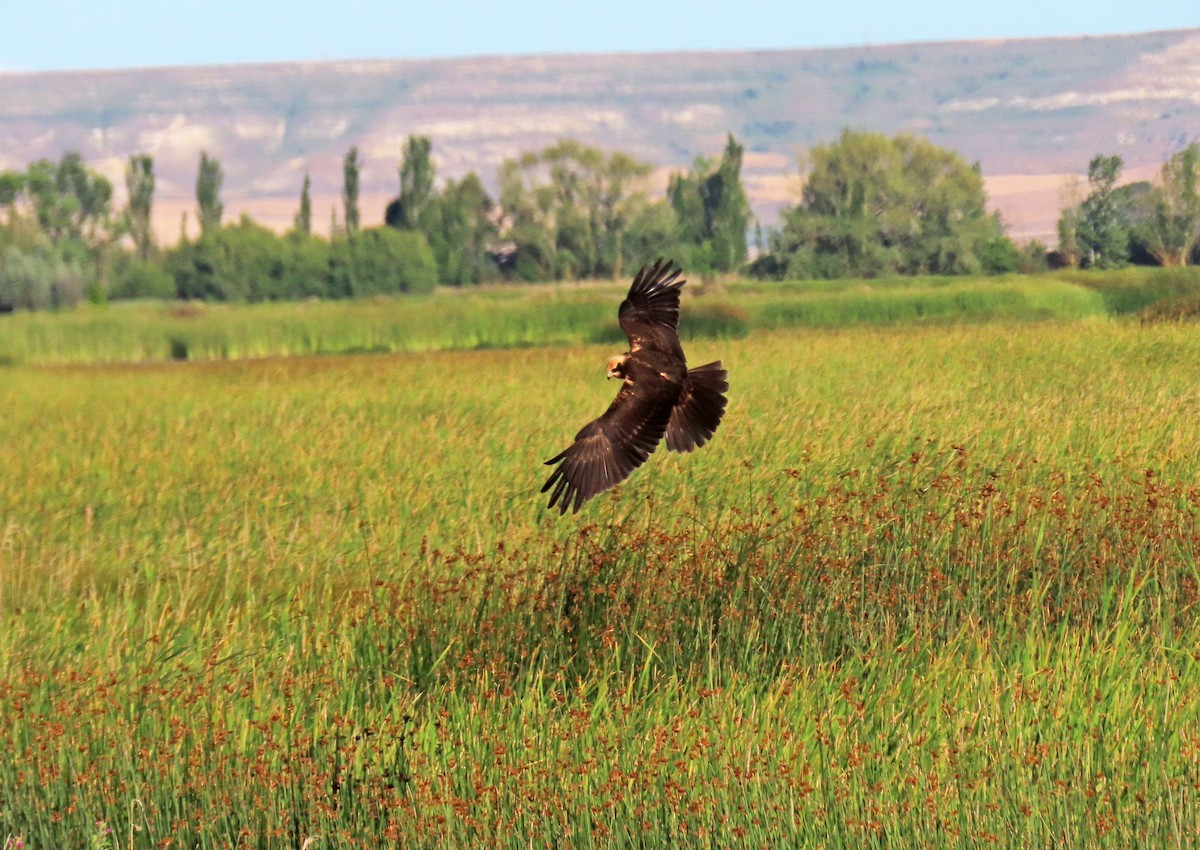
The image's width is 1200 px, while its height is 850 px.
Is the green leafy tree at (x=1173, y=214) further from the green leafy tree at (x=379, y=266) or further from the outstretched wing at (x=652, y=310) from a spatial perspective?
the green leafy tree at (x=379, y=266)

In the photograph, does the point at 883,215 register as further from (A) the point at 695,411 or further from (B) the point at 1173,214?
(A) the point at 695,411

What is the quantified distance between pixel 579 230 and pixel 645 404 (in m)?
69.0

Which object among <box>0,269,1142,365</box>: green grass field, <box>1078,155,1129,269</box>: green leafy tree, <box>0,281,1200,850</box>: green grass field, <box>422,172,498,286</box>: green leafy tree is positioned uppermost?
<box>422,172,498,286</box>: green leafy tree

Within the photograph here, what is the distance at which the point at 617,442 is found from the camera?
5.73 meters

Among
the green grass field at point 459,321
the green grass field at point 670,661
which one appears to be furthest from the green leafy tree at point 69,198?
the green grass field at point 670,661

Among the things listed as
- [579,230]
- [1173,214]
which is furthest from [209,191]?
[1173,214]

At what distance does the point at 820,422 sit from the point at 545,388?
9.84 meters

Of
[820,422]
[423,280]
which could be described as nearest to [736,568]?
[820,422]

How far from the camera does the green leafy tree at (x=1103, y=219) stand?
23.0m

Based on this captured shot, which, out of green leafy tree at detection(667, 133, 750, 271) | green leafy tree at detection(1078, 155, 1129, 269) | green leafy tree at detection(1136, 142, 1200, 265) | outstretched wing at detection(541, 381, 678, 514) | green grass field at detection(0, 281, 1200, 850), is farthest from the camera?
green leafy tree at detection(667, 133, 750, 271)

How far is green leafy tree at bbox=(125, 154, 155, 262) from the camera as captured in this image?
8546 centimetres

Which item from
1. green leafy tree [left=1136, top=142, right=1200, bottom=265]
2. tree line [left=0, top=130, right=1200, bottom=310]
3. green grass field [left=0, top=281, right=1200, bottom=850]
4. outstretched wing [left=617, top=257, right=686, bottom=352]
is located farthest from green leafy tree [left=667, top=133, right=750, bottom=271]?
outstretched wing [left=617, top=257, right=686, bottom=352]

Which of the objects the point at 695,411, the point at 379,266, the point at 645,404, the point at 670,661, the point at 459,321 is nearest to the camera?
the point at 645,404

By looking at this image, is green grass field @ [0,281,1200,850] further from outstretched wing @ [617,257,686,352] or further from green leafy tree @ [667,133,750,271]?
green leafy tree @ [667,133,750,271]
